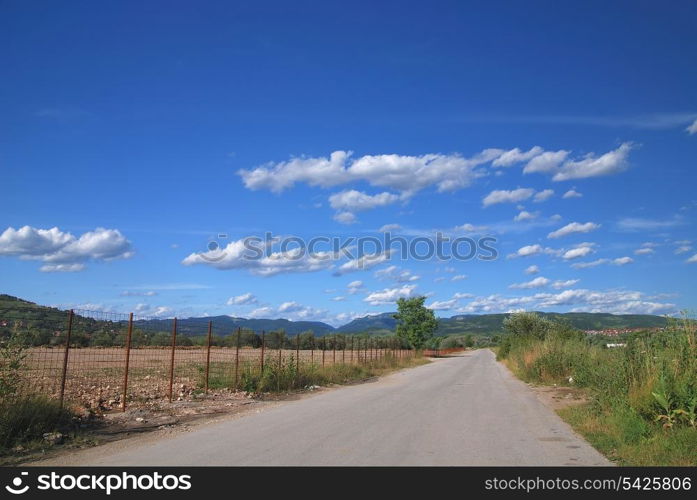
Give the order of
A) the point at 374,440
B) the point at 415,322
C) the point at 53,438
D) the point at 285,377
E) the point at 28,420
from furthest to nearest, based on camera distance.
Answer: the point at 415,322 → the point at 285,377 → the point at 28,420 → the point at 53,438 → the point at 374,440

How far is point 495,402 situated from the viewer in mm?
17375

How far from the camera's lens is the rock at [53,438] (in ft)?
32.7

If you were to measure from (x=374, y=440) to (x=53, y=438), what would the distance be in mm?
5816

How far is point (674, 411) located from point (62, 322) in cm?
1323

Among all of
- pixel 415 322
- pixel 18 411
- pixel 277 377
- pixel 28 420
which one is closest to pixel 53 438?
pixel 28 420

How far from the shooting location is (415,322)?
81.2 meters

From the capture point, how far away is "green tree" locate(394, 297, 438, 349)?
80.3m
